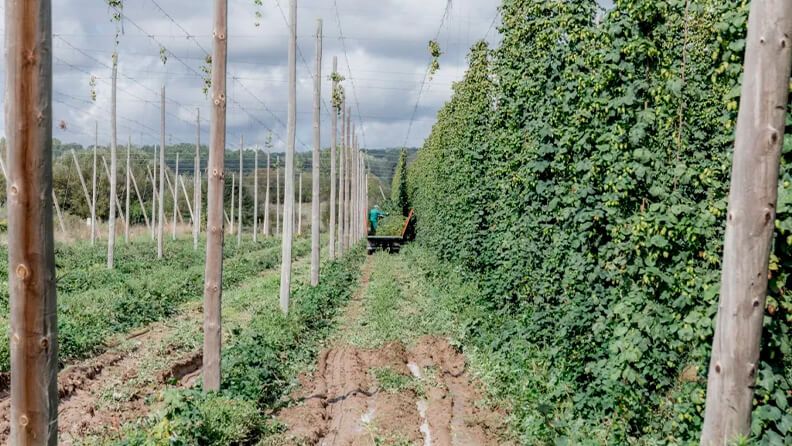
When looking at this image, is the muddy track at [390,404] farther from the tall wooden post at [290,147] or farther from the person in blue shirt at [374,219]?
the person in blue shirt at [374,219]

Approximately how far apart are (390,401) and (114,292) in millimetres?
9893

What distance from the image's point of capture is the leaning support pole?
4234 mm

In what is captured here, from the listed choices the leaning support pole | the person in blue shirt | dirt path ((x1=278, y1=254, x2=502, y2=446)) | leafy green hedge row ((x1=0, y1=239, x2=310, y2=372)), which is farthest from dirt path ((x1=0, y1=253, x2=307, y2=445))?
the person in blue shirt

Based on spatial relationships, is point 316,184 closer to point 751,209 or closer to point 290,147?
point 290,147

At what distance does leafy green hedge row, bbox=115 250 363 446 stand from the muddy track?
0.37 m

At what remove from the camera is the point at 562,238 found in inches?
352

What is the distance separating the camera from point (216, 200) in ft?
28.6

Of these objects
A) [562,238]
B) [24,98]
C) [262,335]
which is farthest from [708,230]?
[262,335]

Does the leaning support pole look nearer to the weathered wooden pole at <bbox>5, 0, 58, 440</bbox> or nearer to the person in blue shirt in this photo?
the weathered wooden pole at <bbox>5, 0, 58, 440</bbox>

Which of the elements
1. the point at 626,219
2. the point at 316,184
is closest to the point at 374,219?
the point at 316,184

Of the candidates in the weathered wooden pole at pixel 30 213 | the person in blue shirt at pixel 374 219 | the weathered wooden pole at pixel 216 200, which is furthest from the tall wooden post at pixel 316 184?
the person in blue shirt at pixel 374 219

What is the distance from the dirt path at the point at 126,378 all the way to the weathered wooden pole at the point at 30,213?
149 inches

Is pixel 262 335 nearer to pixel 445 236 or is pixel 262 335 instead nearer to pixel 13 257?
pixel 13 257

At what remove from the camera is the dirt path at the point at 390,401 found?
836cm
